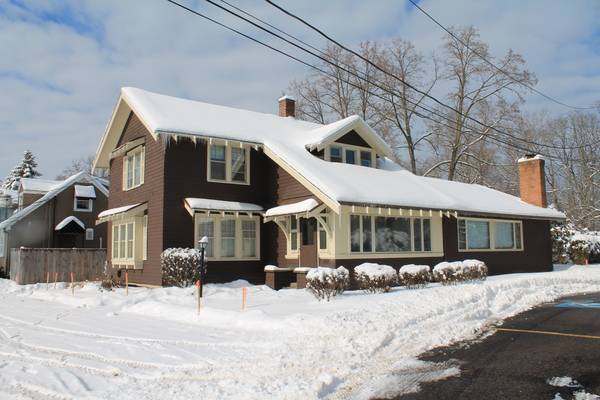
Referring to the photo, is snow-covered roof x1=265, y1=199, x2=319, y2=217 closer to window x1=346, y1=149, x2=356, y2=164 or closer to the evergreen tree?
window x1=346, y1=149, x2=356, y2=164

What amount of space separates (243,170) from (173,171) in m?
2.98

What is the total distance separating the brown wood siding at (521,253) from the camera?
21.7 meters

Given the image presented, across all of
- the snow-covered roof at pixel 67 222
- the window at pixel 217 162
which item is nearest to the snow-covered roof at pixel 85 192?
the snow-covered roof at pixel 67 222

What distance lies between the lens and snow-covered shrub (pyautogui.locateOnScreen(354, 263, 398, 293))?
15427 mm

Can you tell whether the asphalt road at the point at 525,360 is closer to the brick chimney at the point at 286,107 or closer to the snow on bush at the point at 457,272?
the snow on bush at the point at 457,272

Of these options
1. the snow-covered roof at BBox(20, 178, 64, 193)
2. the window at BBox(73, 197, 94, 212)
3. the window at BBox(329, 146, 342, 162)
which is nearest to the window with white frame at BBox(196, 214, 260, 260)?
the window at BBox(329, 146, 342, 162)

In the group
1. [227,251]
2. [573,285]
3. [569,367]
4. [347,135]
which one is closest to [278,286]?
Result: [227,251]

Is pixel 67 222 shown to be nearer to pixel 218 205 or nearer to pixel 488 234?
pixel 218 205

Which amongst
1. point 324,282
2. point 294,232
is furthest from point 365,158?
point 324,282

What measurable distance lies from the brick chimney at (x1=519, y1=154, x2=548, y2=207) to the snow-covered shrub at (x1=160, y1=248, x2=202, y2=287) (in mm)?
18873

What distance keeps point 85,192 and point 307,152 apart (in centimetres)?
2069

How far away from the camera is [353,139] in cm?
2280

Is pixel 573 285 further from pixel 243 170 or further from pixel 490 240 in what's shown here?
pixel 243 170

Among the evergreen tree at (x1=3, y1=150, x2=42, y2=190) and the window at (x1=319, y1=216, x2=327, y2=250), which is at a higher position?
the evergreen tree at (x1=3, y1=150, x2=42, y2=190)
